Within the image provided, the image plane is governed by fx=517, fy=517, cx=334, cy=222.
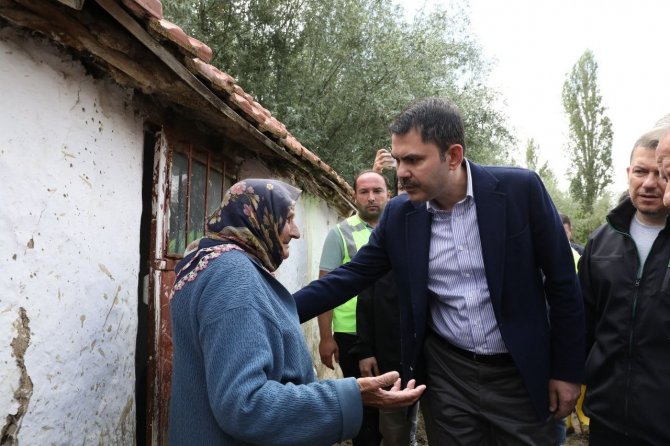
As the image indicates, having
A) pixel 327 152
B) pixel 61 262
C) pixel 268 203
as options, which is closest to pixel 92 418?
pixel 61 262

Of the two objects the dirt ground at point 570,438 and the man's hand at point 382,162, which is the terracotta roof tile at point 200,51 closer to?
the man's hand at point 382,162

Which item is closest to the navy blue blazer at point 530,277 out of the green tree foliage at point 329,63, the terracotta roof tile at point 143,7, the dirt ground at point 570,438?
the terracotta roof tile at point 143,7

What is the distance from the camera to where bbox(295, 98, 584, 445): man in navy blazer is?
2348mm

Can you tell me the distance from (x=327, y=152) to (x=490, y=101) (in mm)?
5152

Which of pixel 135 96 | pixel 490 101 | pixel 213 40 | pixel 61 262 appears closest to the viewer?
pixel 61 262

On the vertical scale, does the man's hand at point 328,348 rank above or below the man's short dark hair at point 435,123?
below

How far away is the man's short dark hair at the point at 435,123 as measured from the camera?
7.93 ft

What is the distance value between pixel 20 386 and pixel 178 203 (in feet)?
5.82

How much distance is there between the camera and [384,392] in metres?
Answer: 1.91

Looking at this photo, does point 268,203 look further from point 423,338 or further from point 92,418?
point 92,418

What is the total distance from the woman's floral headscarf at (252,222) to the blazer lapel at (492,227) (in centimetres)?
96

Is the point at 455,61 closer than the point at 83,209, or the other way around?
the point at 83,209

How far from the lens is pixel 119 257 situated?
2859 millimetres

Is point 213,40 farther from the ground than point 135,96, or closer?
farther from the ground
